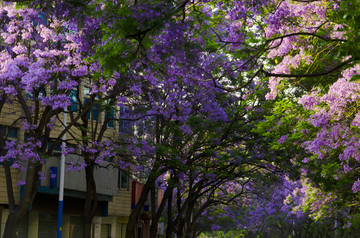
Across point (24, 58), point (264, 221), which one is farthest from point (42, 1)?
point (264, 221)

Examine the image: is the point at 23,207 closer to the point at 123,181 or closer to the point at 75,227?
the point at 75,227

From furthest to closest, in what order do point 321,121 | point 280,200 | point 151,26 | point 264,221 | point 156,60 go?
point 264,221, point 280,200, point 321,121, point 156,60, point 151,26

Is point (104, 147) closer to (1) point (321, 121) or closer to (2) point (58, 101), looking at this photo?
(2) point (58, 101)

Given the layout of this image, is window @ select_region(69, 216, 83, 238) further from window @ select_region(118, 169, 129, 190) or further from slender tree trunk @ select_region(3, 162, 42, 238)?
slender tree trunk @ select_region(3, 162, 42, 238)

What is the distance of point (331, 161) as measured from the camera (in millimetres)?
21266

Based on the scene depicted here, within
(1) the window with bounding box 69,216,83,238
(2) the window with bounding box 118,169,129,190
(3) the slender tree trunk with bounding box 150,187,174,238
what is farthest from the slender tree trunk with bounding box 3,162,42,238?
(2) the window with bounding box 118,169,129,190

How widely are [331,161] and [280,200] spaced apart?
30839mm

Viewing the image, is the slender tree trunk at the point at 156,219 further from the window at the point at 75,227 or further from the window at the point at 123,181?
the window at the point at 123,181

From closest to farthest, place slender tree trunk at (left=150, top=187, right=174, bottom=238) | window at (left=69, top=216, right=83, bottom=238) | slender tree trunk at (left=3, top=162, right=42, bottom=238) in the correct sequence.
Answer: slender tree trunk at (left=3, top=162, right=42, bottom=238)
slender tree trunk at (left=150, top=187, right=174, bottom=238)
window at (left=69, top=216, right=83, bottom=238)

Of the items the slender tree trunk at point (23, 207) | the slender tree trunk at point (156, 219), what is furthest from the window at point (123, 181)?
the slender tree trunk at point (23, 207)

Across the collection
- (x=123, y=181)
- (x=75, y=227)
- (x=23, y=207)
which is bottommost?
(x=23, y=207)

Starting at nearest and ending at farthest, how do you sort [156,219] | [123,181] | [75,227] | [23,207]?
1. [23,207]
2. [156,219]
3. [75,227]
4. [123,181]

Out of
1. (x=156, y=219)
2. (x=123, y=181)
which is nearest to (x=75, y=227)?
(x=123, y=181)

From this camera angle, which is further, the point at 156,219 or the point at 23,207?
the point at 156,219
